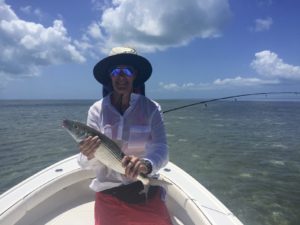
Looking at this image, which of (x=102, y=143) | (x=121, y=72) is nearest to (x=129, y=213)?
(x=102, y=143)

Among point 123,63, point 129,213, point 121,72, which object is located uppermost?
point 123,63

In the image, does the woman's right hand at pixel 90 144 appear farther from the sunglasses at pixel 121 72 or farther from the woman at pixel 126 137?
the sunglasses at pixel 121 72

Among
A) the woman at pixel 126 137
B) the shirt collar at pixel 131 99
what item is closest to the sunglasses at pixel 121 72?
the woman at pixel 126 137

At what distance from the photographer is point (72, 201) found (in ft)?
16.5

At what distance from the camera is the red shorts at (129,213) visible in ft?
11.0

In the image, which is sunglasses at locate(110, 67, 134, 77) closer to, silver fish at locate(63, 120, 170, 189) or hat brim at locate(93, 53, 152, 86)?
hat brim at locate(93, 53, 152, 86)

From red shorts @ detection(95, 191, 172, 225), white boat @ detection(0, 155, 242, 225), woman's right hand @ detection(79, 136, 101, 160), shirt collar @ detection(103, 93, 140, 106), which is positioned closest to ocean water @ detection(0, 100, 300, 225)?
white boat @ detection(0, 155, 242, 225)

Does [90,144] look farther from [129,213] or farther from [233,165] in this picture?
[233,165]

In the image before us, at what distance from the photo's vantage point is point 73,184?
16.7 ft

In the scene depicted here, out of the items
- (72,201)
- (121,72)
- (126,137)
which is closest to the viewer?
(121,72)

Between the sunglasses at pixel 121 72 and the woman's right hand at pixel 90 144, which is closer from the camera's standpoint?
the woman's right hand at pixel 90 144

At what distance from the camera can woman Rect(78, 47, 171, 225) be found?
134 inches

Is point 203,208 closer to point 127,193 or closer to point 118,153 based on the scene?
point 127,193

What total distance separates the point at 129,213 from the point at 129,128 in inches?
38.2
